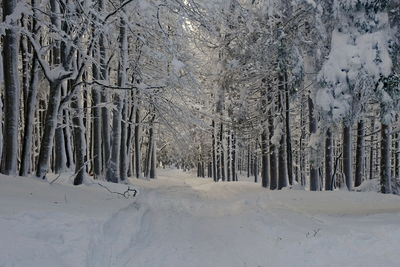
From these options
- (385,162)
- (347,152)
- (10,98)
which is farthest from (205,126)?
(10,98)

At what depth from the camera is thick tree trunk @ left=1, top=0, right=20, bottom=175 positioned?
11828mm

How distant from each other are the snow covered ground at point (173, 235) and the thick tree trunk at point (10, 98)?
3.59ft

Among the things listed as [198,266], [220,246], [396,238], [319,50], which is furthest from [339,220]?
[319,50]

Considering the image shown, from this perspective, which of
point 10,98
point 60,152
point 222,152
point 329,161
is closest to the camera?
point 10,98

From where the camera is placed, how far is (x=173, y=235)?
902 centimetres

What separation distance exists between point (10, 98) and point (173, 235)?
239 inches

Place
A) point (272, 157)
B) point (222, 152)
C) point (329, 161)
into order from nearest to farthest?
point (329, 161), point (272, 157), point (222, 152)

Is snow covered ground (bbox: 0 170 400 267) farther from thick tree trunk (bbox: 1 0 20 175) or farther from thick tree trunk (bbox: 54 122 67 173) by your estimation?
thick tree trunk (bbox: 54 122 67 173)

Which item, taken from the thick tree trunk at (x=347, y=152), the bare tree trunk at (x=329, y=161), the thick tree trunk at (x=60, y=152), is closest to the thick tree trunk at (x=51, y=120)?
the thick tree trunk at (x=60, y=152)

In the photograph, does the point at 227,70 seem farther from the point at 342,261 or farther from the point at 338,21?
the point at 342,261

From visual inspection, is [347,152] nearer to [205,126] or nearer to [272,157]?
[272,157]

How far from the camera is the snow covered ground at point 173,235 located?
251 inches

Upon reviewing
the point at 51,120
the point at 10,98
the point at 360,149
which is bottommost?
the point at 360,149

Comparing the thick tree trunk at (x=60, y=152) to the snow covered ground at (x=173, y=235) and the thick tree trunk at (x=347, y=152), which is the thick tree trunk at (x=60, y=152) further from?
the thick tree trunk at (x=347, y=152)
